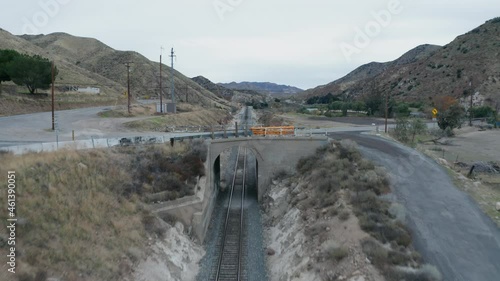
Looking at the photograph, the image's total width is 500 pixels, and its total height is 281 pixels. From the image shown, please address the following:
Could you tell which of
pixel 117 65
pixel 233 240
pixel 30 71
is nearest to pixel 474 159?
pixel 233 240

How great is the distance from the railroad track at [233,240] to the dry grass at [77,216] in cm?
415

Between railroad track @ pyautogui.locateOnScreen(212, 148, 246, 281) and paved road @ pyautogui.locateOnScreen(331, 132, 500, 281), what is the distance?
9070 mm

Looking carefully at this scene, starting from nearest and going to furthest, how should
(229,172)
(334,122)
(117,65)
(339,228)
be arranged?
(339,228) → (229,172) → (334,122) → (117,65)

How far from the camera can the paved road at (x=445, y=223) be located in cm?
1457

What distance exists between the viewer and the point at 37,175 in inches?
655

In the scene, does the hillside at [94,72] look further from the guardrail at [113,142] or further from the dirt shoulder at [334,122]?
the dirt shoulder at [334,122]

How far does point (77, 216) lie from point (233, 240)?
1017 centimetres

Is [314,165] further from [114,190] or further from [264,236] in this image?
[114,190]

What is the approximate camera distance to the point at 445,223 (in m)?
17.8

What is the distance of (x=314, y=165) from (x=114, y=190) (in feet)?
49.6

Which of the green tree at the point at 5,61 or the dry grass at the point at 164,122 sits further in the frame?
the green tree at the point at 5,61

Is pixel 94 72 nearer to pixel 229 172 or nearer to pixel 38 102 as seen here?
pixel 38 102

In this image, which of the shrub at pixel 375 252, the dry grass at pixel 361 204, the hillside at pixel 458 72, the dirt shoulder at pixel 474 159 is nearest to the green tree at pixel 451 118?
the dirt shoulder at pixel 474 159

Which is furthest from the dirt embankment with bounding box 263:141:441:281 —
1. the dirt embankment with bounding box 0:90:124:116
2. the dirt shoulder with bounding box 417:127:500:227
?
the dirt embankment with bounding box 0:90:124:116
